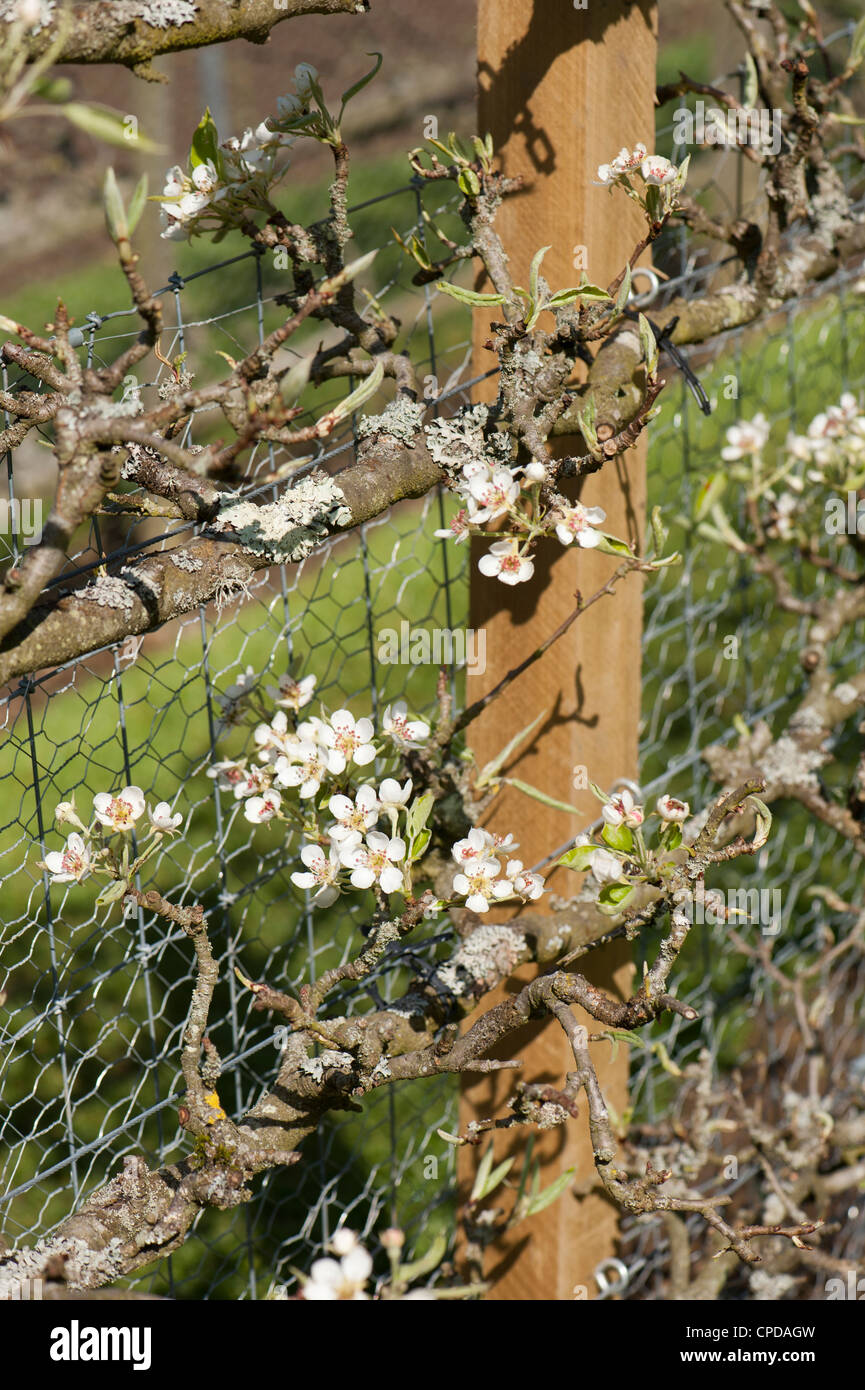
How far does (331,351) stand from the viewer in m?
1.19

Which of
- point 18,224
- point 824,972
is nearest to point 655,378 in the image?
point 824,972

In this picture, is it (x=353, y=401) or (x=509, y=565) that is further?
(x=509, y=565)

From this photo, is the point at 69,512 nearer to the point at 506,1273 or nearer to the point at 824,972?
the point at 506,1273

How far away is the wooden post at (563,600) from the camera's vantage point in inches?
48.9

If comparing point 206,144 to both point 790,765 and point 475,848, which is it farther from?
point 790,765

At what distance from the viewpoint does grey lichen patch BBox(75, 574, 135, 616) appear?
3.03 feet

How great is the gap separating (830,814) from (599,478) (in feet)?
2.26

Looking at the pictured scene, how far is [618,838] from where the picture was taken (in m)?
1.09

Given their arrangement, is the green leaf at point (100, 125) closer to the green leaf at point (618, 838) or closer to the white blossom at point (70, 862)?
the white blossom at point (70, 862)

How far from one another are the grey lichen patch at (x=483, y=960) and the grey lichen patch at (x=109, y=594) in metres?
0.52
